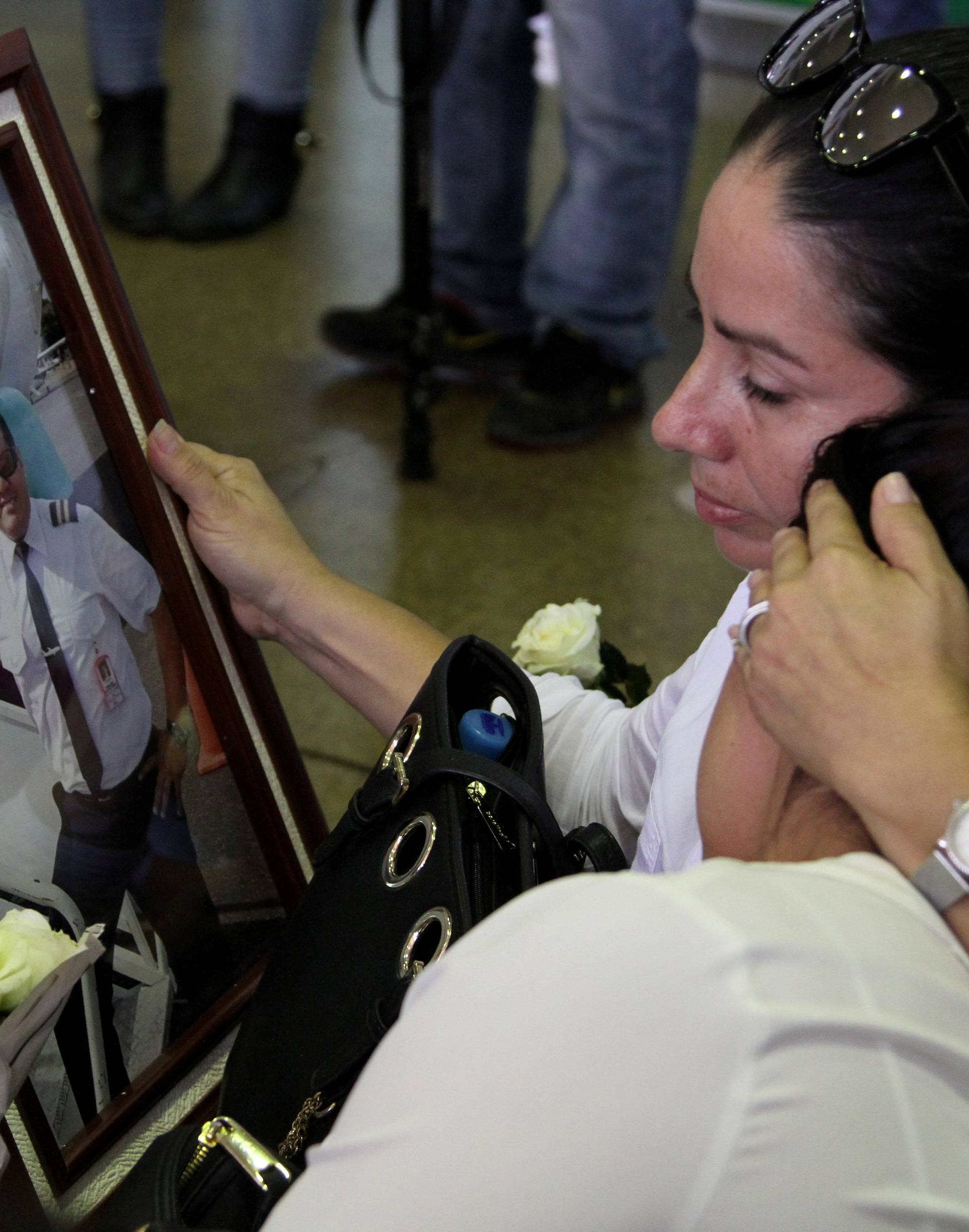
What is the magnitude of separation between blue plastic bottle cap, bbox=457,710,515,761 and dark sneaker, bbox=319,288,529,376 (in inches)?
80.8

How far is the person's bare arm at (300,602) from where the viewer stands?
109cm

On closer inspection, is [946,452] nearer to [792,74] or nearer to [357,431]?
[792,74]

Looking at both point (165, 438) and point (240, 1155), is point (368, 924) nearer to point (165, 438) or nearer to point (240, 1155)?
point (240, 1155)

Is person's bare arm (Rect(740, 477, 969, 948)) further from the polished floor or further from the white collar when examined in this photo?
the polished floor

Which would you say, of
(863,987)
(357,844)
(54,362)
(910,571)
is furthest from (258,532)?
(863,987)

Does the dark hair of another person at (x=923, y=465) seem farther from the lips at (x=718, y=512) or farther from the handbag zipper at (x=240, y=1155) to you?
the handbag zipper at (x=240, y=1155)

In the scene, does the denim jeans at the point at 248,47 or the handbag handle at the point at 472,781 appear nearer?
the handbag handle at the point at 472,781

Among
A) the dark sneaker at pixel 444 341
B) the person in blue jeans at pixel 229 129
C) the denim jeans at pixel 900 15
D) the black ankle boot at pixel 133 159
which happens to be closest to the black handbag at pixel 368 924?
the dark sneaker at pixel 444 341

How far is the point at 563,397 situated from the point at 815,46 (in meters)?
1.83

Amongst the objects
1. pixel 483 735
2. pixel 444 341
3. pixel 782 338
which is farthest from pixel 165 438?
pixel 444 341

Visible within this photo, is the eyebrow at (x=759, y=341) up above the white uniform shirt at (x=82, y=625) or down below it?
above

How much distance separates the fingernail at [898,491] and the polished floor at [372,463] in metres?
1.16

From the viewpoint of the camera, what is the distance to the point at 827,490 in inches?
28.9

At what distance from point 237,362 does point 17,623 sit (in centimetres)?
206
